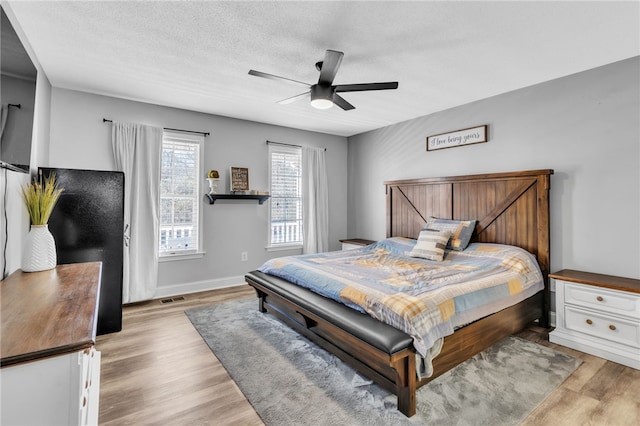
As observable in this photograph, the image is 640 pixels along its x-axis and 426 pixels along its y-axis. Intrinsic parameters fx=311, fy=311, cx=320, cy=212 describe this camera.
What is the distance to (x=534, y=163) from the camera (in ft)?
11.4

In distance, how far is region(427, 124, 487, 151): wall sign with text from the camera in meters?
3.93

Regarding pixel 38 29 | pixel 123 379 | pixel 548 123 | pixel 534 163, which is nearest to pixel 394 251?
pixel 534 163

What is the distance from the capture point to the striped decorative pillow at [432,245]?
349 centimetres

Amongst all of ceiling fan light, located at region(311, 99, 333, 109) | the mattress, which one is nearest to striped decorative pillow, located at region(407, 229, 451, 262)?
the mattress

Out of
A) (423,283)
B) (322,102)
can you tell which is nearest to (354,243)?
(423,283)

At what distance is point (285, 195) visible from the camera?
209 inches

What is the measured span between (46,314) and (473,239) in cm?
402

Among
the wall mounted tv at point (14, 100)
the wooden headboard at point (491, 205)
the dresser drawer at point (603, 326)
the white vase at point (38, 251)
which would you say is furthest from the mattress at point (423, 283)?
the wall mounted tv at point (14, 100)

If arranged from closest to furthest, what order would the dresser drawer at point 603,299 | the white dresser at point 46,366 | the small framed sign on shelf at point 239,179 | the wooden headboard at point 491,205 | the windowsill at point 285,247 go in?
1. the white dresser at point 46,366
2. the dresser drawer at point 603,299
3. the wooden headboard at point 491,205
4. the small framed sign on shelf at point 239,179
5. the windowsill at point 285,247

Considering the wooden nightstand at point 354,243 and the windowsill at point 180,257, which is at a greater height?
the wooden nightstand at point 354,243

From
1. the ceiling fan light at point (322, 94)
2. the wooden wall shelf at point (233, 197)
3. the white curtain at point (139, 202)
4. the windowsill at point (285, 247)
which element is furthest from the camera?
the windowsill at point (285, 247)

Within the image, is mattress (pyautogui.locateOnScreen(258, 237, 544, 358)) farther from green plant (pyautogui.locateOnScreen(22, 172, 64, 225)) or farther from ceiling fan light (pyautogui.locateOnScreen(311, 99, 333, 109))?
green plant (pyautogui.locateOnScreen(22, 172, 64, 225))

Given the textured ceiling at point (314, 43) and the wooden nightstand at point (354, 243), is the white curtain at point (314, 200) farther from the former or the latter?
the textured ceiling at point (314, 43)

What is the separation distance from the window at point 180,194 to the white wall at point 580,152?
3630 mm
